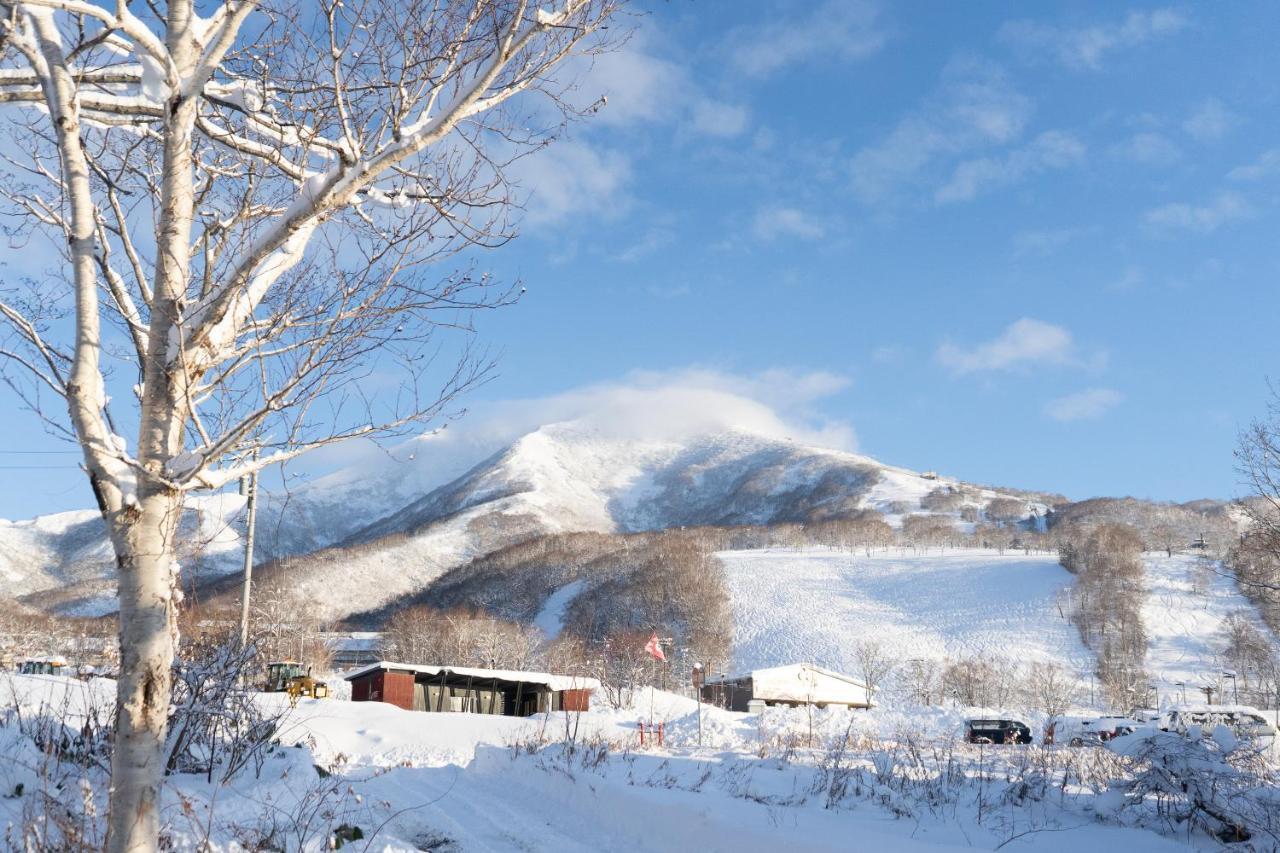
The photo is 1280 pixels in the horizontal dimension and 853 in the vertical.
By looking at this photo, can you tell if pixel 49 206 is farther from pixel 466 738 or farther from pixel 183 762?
pixel 466 738

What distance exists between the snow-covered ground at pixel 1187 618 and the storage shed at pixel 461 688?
53.6 metres

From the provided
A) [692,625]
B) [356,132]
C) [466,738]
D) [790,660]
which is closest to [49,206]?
[356,132]

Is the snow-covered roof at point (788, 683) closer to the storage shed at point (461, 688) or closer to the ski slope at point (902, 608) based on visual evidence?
the ski slope at point (902, 608)

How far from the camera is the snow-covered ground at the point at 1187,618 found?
78.5m

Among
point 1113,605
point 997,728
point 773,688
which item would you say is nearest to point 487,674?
point 997,728

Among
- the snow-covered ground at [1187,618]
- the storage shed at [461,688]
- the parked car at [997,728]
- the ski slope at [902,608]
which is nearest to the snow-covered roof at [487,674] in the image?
the storage shed at [461,688]

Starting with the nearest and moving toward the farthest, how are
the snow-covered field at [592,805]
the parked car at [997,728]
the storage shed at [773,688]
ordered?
the snow-covered field at [592,805]
the parked car at [997,728]
the storage shed at [773,688]

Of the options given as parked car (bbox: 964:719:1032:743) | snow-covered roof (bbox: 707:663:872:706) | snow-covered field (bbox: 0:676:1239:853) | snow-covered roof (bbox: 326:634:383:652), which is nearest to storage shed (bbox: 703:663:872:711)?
snow-covered roof (bbox: 707:663:872:706)

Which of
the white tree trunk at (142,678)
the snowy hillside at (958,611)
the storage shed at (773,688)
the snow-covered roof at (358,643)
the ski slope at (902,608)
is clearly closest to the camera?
the white tree trunk at (142,678)

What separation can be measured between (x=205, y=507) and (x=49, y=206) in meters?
1.68

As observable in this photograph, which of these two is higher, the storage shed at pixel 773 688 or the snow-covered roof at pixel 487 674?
the snow-covered roof at pixel 487 674

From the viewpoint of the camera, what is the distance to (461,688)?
4625 cm

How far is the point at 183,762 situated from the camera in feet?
24.5

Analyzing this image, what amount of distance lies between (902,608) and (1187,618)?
2743cm
